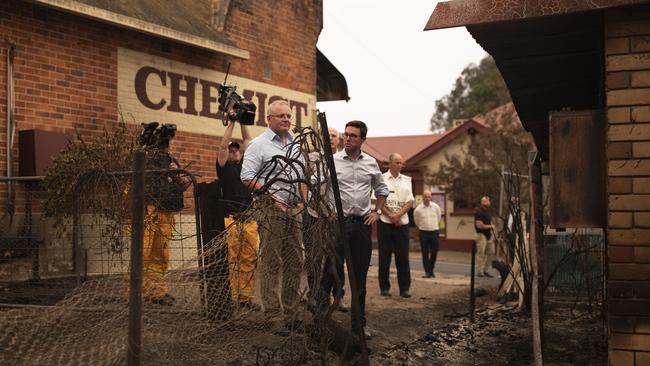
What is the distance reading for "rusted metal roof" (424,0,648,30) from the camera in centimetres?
407

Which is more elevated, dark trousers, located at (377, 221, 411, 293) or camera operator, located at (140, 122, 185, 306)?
camera operator, located at (140, 122, 185, 306)

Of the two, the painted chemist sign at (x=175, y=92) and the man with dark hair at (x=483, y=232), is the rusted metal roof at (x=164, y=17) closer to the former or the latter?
the painted chemist sign at (x=175, y=92)

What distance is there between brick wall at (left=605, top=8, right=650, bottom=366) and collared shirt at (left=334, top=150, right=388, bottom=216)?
2.40 metres

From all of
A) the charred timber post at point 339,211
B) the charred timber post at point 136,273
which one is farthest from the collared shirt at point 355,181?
the charred timber post at point 136,273

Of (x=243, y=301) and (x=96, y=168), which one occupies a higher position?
(x=96, y=168)

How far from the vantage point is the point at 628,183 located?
4.25m

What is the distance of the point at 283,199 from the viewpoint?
4766mm

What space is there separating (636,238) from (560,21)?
1.56 m

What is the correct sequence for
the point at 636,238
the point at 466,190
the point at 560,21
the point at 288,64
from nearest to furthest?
the point at 636,238 → the point at 560,21 → the point at 288,64 → the point at 466,190

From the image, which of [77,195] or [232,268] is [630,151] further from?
[77,195]

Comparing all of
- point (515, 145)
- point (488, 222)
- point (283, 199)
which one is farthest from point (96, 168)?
point (515, 145)

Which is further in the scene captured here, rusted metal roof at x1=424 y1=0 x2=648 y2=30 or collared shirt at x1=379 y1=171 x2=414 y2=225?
collared shirt at x1=379 y1=171 x2=414 y2=225

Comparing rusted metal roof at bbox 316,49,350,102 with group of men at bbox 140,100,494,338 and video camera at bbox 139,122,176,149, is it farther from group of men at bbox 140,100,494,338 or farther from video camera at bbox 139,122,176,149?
video camera at bbox 139,122,176,149

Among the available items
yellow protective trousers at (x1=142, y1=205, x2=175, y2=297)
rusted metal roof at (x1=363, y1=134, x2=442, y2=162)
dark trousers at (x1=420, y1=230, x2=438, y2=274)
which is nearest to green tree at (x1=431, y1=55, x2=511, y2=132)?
rusted metal roof at (x1=363, y1=134, x2=442, y2=162)
